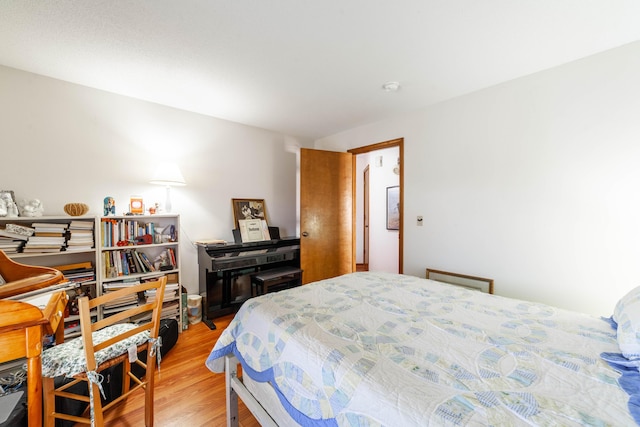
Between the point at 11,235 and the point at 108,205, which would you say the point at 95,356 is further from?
the point at 108,205

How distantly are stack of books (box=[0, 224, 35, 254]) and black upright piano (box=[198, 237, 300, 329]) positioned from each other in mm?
1363

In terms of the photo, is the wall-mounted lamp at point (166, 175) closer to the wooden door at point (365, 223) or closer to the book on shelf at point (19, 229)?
the book on shelf at point (19, 229)

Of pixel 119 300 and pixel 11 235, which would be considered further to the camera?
pixel 119 300

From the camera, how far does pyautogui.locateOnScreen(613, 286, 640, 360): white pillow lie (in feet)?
2.96

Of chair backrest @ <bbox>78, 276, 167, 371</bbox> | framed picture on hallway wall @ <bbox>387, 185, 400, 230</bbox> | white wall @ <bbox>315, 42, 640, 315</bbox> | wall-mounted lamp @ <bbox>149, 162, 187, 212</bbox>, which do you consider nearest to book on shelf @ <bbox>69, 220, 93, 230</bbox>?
wall-mounted lamp @ <bbox>149, 162, 187, 212</bbox>

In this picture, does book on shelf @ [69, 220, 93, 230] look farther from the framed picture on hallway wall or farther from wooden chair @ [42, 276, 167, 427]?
the framed picture on hallway wall

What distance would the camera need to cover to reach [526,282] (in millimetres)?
2252

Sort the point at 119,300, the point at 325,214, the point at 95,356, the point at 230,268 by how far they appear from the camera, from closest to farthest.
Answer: the point at 95,356 < the point at 119,300 < the point at 230,268 < the point at 325,214

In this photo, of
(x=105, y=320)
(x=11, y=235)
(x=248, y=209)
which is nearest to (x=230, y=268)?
(x=248, y=209)

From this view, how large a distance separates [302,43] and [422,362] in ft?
6.53

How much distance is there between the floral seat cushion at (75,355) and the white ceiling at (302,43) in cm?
192

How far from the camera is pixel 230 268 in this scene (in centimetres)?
289

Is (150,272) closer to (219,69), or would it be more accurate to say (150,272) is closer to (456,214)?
(219,69)

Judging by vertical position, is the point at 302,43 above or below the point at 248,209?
above
